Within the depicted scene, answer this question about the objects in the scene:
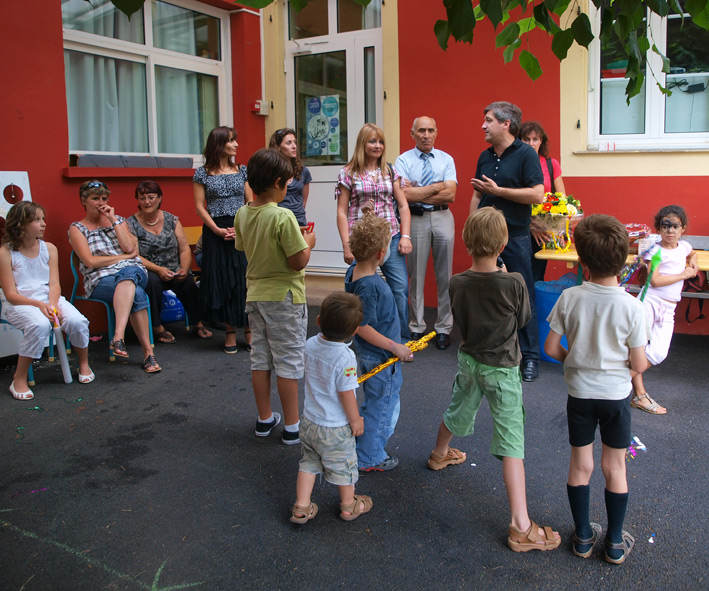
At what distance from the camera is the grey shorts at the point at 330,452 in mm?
2750

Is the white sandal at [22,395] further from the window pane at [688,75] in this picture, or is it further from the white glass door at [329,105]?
the window pane at [688,75]

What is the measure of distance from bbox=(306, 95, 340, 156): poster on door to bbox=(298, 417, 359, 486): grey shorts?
17.2 ft

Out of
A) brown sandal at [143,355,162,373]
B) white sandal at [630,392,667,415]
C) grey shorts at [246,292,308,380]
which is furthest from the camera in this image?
brown sandal at [143,355,162,373]

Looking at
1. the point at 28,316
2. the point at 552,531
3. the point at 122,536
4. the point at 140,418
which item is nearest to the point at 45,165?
the point at 28,316

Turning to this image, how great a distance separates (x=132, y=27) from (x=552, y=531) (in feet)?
19.8

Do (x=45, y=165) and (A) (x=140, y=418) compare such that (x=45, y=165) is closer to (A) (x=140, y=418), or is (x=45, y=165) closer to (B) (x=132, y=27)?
(B) (x=132, y=27)

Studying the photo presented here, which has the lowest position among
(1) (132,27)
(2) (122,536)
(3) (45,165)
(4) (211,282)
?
(2) (122,536)

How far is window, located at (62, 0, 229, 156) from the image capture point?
20.2 feet

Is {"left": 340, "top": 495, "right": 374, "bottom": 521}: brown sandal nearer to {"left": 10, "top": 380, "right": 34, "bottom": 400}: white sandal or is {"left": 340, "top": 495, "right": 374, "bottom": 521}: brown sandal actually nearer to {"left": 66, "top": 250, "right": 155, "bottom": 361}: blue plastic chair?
{"left": 10, "top": 380, "right": 34, "bottom": 400}: white sandal

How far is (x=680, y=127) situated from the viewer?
5.93m

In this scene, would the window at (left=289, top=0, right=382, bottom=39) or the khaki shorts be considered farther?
the window at (left=289, top=0, right=382, bottom=39)

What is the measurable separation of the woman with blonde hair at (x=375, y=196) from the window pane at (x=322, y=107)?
2470 mm

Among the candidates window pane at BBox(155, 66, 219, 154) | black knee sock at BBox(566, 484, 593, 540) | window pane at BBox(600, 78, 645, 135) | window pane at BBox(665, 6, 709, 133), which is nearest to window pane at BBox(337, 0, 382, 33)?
window pane at BBox(155, 66, 219, 154)

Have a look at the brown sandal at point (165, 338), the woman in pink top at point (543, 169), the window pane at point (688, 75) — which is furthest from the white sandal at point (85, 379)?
the window pane at point (688, 75)
